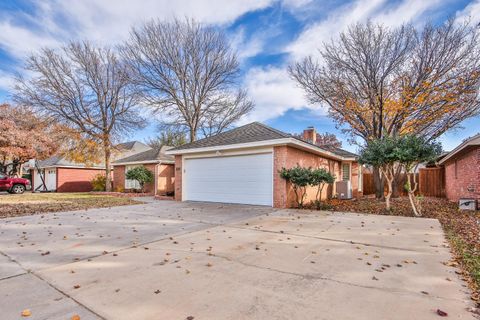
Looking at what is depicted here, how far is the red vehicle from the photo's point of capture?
56.3 ft

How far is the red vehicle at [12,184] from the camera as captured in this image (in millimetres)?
17172

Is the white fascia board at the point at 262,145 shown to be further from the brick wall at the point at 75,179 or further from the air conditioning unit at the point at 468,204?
the brick wall at the point at 75,179

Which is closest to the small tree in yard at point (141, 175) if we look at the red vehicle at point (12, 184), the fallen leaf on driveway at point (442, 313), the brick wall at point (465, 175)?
the red vehicle at point (12, 184)

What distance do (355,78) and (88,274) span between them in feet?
46.4

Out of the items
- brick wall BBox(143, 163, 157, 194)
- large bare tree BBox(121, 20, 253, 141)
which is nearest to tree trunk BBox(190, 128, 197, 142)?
large bare tree BBox(121, 20, 253, 141)

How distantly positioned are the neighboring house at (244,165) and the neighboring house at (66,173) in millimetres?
11298

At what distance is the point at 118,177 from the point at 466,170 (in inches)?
877

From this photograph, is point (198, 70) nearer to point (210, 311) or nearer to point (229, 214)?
point (229, 214)

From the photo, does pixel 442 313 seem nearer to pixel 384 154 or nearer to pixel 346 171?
pixel 384 154

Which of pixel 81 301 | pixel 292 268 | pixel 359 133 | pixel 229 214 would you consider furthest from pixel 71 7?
pixel 359 133

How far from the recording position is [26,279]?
3236 mm

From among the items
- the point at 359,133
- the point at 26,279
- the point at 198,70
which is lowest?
the point at 26,279

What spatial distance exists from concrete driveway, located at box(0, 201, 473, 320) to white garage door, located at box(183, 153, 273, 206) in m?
4.15

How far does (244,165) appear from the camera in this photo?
10992mm
